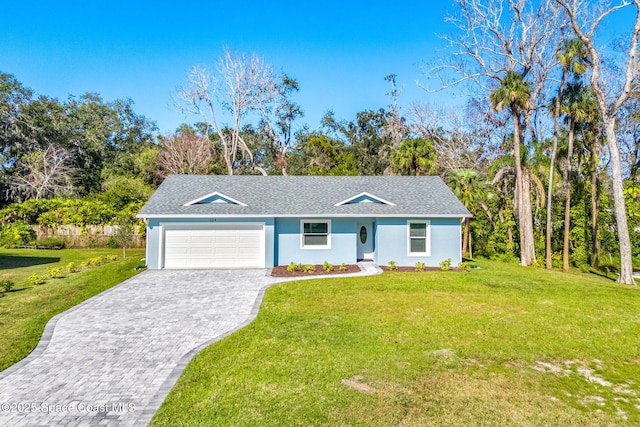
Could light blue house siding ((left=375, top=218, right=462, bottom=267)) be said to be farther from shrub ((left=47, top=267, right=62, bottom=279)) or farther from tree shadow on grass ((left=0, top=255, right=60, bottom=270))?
tree shadow on grass ((left=0, top=255, right=60, bottom=270))

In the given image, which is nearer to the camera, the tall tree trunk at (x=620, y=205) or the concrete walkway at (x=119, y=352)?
the concrete walkway at (x=119, y=352)

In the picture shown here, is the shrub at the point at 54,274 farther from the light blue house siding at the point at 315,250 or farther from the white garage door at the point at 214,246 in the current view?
the light blue house siding at the point at 315,250

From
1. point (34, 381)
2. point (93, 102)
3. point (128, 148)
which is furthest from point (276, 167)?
point (34, 381)

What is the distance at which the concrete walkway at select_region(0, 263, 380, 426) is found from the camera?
5.25m

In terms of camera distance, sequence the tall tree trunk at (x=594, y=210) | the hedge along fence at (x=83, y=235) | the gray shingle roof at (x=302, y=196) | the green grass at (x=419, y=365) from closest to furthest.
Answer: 1. the green grass at (x=419, y=365)
2. the gray shingle roof at (x=302, y=196)
3. the tall tree trunk at (x=594, y=210)
4. the hedge along fence at (x=83, y=235)

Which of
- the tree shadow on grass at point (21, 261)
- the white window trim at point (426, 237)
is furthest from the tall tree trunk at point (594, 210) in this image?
the tree shadow on grass at point (21, 261)

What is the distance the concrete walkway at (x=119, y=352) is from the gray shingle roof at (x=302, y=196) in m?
4.84

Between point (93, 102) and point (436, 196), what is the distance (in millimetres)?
43248

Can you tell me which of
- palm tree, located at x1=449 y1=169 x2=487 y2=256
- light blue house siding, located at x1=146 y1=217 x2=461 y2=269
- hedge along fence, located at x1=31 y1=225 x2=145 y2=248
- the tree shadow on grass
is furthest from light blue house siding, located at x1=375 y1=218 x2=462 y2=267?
hedge along fence, located at x1=31 y1=225 x2=145 y2=248

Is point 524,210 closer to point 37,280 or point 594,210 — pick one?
point 594,210

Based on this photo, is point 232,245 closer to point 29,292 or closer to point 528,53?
point 29,292

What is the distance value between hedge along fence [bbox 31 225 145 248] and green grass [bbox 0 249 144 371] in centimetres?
316

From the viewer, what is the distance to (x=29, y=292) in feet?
39.7

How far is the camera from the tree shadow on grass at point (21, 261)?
17250 mm
